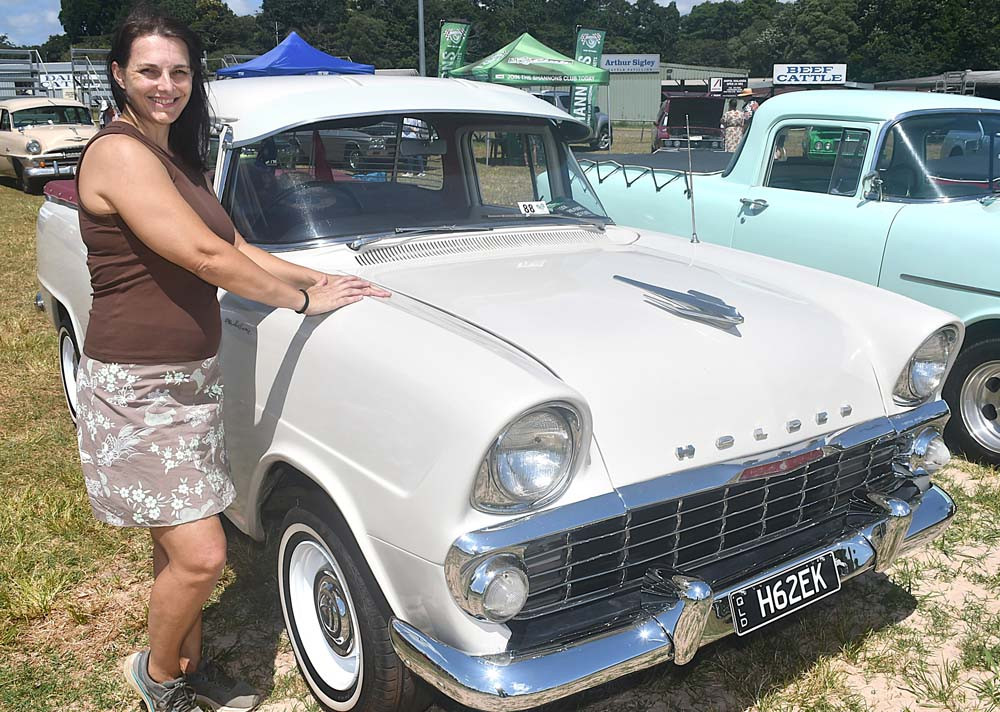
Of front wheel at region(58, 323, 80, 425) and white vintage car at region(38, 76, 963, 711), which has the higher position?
white vintage car at region(38, 76, 963, 711)

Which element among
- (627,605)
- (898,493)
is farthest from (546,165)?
(627,605)

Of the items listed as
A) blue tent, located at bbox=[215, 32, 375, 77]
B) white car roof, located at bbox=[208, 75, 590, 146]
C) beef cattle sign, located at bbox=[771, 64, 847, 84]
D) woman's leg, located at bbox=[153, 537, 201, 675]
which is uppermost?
beef cattle sign, located at bbox=[771, 64, 847, 84]

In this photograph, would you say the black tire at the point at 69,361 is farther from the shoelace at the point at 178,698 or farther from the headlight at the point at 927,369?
the headlight at the point at 927,369

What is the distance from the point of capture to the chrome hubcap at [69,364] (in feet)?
14.4

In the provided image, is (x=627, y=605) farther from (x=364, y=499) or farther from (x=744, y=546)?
(x=364, y=499)

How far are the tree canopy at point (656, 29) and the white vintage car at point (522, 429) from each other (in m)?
34.8

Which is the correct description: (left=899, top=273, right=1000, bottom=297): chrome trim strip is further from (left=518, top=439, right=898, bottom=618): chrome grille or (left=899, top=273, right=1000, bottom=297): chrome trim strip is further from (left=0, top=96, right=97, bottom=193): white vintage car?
(left=0, top=96, right=97, bottom=193): white vintage car

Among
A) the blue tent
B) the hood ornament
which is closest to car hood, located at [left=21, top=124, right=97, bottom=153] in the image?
the blue tent

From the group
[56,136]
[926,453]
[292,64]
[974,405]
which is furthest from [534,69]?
[926,453]

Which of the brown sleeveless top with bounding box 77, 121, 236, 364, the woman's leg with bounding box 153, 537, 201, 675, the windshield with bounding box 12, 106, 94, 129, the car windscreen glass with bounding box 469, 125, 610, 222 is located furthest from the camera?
the windshield with bounding box 12, 106, 94, 129

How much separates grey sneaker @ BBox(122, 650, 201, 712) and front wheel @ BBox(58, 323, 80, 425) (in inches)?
86.9

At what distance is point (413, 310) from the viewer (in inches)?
91.1

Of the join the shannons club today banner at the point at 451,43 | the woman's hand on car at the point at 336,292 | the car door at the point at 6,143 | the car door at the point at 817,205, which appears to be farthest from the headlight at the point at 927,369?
the join the shannons club today banner at the point at 451,43

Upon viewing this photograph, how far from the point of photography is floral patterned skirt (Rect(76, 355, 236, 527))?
202 centimetres
